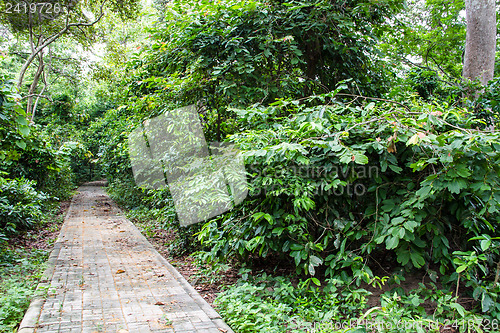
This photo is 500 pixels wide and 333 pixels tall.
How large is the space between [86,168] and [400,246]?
31056mm

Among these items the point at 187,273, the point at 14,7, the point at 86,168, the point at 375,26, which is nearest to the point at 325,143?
the point at 187,273

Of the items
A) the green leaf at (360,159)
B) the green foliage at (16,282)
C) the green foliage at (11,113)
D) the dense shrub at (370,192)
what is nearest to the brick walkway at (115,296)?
the green foliage at (16,282)

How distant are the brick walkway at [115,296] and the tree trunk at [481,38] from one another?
23.9 feet

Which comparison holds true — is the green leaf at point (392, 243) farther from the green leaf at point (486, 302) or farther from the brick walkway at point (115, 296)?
the brick walkway at point (115, 296)

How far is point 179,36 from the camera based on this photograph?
542 centimetres

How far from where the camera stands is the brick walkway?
121 inches

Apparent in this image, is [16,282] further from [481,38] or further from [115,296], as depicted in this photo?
[481,38]

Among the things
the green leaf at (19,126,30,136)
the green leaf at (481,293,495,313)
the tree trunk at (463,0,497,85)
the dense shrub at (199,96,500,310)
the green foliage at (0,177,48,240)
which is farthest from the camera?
the tree trunk at (463,0,497,85)

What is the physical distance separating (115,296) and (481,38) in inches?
330

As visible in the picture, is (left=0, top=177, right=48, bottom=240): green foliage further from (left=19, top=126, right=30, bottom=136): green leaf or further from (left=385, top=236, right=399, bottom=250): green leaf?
(left=385, top=236, right=399, bottom=250): green leaf

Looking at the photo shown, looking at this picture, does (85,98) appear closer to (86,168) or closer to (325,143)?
(86,168)

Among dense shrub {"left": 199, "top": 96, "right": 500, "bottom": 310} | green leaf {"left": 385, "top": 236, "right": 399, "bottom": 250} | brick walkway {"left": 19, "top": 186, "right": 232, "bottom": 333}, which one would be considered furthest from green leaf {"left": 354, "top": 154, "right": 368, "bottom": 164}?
brick walkway {"left": 19, "top": 186, "right": 232, "bottom": 333}

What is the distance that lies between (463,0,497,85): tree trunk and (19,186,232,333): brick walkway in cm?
728

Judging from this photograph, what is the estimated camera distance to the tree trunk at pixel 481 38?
6816 millimetres
